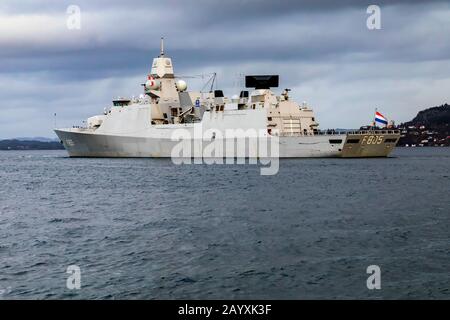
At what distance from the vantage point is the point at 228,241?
20781 mm

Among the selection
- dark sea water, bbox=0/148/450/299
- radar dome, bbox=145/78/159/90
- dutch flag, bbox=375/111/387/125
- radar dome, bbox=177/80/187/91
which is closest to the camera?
dark sea water, bbox=0/148/450/299

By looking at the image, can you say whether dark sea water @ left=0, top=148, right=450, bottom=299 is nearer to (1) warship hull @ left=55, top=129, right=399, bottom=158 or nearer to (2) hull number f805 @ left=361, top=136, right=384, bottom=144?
(1) warship hull @ left=55, top=129, right=399, bottom=158

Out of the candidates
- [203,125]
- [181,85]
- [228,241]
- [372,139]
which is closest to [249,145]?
[203,125]

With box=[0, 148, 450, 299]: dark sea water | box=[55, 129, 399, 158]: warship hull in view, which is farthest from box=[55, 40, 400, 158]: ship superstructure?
box=[0, 148, 450, 299]: dark sea water

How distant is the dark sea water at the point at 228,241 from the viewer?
604 inches

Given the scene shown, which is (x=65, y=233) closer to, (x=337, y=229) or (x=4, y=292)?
(x=4, y=292)

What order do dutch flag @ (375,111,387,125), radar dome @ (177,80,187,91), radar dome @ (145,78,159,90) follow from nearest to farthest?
dutch flag @ (375,111,387,125) < radar dome @ (145,78,159,90) < radar dome @ (177,80,187,91)

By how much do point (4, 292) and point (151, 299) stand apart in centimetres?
387

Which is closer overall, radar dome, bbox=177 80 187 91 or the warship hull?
the warship hull

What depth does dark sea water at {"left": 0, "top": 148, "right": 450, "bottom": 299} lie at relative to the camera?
15344mm

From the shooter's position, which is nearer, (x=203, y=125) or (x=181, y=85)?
(x=203, y=125)

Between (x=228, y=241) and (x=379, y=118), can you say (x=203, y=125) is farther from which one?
(x=228, y=241)

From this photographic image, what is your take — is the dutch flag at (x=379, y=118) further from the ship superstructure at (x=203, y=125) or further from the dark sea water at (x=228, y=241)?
the dark sea water at (x=228, y=241)
